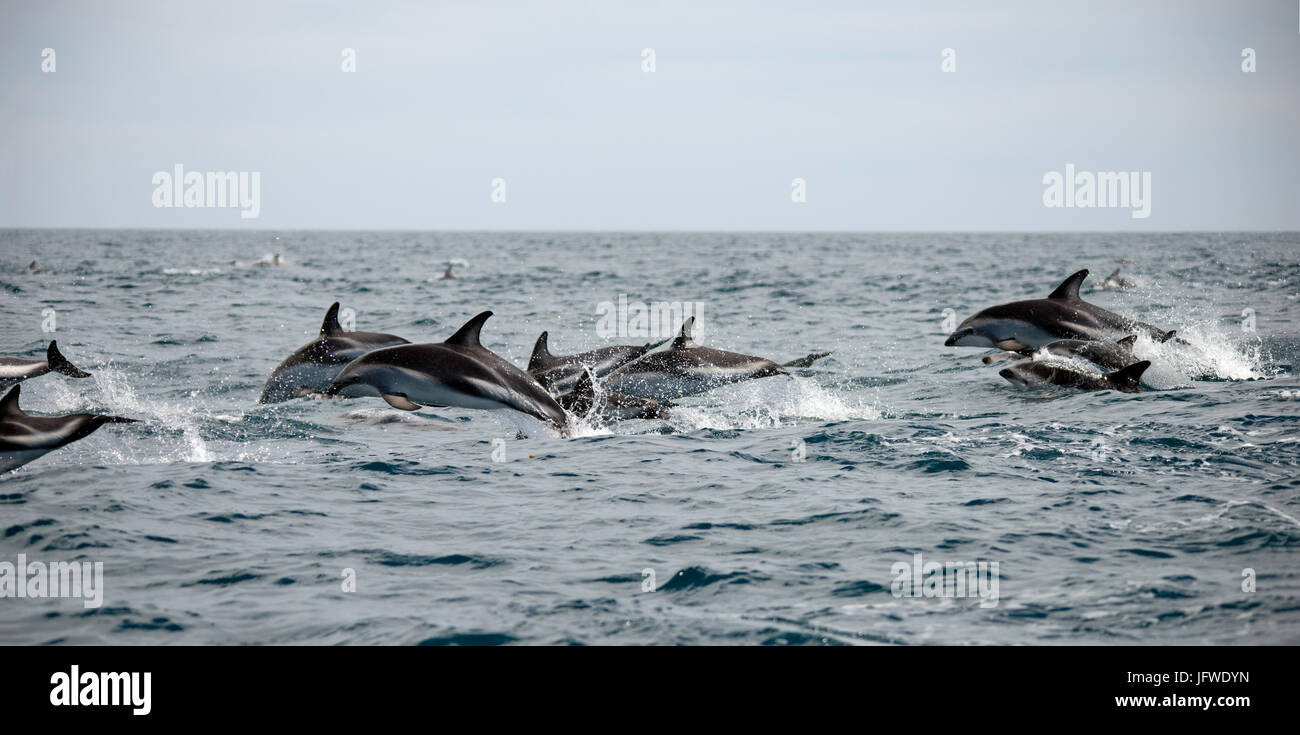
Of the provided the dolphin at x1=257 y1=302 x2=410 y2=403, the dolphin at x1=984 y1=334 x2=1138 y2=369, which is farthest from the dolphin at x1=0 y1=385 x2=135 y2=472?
the dolphin at x1=984 y1=334 x2=1138 y2=369

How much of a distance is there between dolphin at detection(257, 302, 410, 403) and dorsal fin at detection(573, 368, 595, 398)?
7.89ft

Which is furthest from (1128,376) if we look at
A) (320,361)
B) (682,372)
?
(320,361)

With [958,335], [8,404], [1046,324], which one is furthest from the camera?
[958,335]

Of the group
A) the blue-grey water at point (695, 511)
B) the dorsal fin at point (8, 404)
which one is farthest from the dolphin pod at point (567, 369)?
the blue-grey water at point (695, 511)

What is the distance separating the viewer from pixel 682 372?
47.5 ft

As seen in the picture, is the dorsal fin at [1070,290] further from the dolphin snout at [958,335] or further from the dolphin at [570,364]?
the dolphin at [570,364]

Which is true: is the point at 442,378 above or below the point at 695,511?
above

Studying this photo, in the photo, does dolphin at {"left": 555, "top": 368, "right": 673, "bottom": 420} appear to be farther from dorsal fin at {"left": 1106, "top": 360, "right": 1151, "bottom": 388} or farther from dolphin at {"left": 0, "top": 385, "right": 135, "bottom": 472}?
dorsal fin at {"left": 1106, "top": 360, "right": 1151, "bottom": 388}

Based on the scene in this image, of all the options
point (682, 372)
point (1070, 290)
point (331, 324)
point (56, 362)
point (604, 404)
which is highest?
point (1070, 290)

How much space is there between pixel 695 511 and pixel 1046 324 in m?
8.50

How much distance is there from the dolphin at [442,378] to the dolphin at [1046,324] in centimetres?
701

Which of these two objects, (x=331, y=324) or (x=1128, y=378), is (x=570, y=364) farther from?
(x=1128, y=378)

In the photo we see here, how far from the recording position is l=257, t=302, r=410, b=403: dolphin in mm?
13930
